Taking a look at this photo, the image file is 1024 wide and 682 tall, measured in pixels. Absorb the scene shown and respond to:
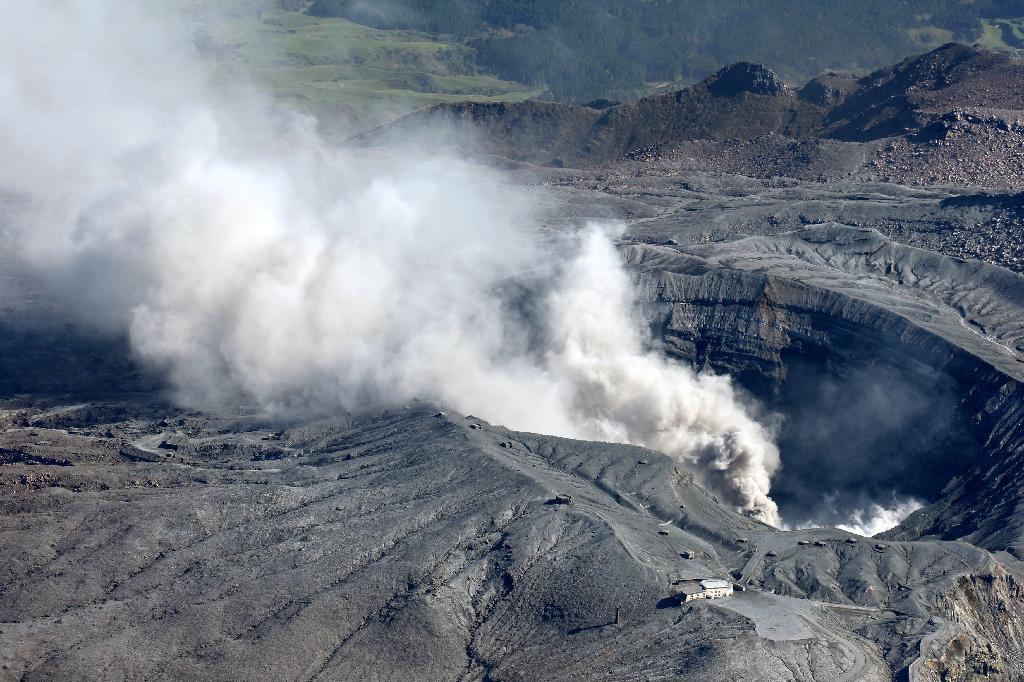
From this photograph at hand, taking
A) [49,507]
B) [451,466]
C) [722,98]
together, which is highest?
[722,98]

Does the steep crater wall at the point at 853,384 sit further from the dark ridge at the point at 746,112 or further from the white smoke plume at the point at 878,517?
the dark ridge at the point at 746,112

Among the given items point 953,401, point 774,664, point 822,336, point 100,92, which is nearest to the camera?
point 774,664

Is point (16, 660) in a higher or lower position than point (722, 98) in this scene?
lower

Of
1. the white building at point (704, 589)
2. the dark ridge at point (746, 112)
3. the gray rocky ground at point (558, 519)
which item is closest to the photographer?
the gray rocky ground at point (558, 519)

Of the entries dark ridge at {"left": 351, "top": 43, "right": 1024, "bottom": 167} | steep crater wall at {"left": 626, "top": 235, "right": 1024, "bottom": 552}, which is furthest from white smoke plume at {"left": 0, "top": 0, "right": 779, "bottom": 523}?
dark ridge at {"left": 351, "top": 43, "right": 1024, "bottom": 167}

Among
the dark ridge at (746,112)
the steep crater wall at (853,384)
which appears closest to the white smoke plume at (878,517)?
the steep crater wall at (853,384)

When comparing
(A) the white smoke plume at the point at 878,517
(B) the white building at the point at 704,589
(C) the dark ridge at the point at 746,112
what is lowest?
(A) the white smoke plume at the point at 878,517

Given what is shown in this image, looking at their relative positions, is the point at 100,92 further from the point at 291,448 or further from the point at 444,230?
the point at 291,448

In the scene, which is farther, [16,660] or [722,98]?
[722,98]

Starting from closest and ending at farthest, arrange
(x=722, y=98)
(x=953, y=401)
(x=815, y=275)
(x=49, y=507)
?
(x=49, y=507) → (x=953, y=401) → (x=815, y=275) → (x=722, y=98)

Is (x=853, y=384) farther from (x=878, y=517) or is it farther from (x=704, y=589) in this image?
(x=704, y=589)

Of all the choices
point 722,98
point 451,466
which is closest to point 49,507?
point 451,466
